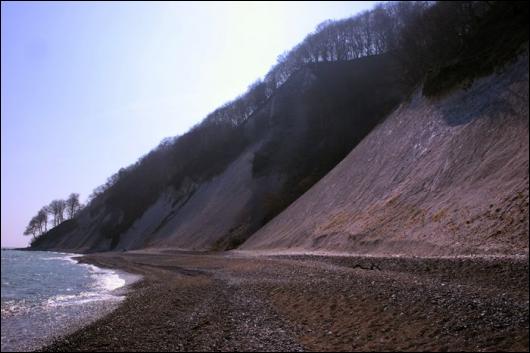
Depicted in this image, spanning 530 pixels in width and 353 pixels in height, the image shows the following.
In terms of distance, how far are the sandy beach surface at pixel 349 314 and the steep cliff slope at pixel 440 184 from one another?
2.33m

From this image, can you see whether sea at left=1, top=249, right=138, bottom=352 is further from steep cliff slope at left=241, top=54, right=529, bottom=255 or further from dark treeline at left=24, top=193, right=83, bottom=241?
dark treeline at left=24, top=193, right=83, bottom=241

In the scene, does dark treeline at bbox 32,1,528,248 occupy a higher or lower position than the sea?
higher

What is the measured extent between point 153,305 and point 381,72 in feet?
193

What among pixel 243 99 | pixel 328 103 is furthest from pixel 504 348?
pixel 243 99

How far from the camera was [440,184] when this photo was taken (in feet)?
68.6

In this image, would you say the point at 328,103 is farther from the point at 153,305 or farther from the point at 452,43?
the point at 153,305

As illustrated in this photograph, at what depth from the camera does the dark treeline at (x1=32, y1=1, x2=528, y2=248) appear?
2570 centimetres

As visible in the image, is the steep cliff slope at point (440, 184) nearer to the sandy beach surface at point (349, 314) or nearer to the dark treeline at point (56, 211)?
the sandy beach surface at point (349, 314)

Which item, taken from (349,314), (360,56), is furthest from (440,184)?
(360,56)

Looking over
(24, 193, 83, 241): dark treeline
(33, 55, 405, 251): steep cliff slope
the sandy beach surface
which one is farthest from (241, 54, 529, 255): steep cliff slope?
(24, 193, 83, 241): dark treeline

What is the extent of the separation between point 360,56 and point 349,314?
77.4 metres

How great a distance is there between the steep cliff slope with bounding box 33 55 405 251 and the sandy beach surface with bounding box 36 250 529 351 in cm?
2870

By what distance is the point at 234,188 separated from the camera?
191 ft

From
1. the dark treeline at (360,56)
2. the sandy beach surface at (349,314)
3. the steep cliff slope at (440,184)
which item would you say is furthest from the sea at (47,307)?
the dark treeline at (360,56)
